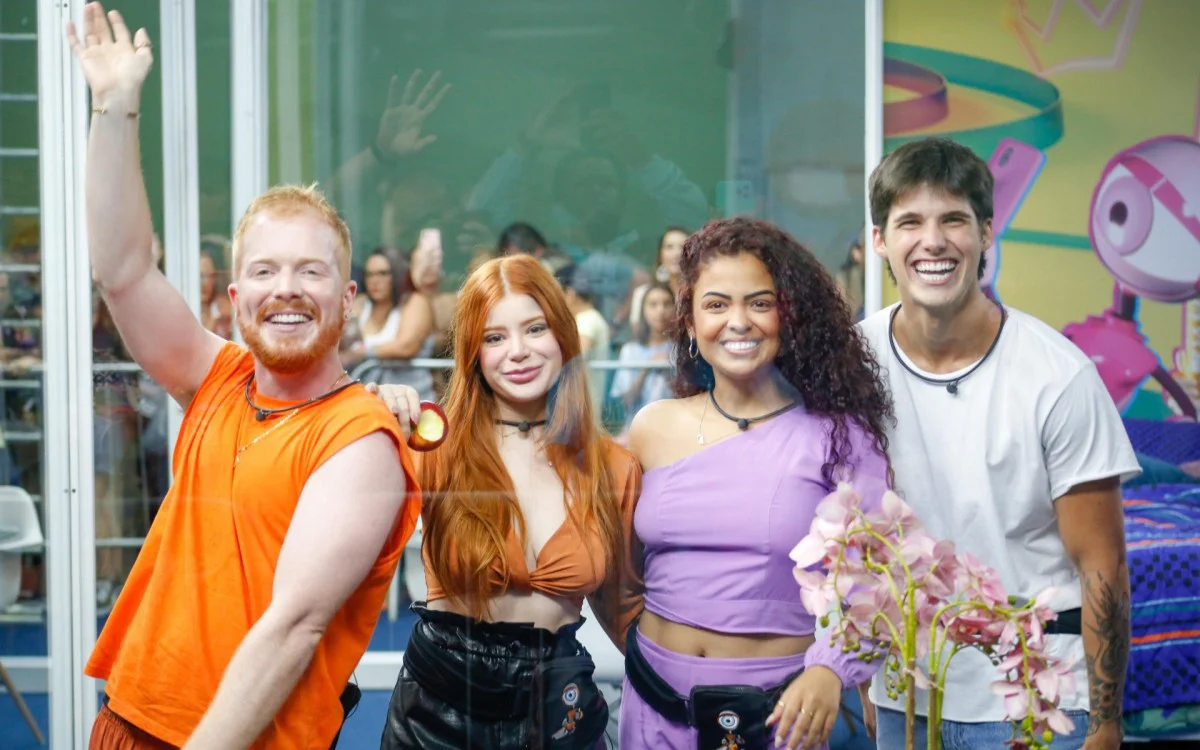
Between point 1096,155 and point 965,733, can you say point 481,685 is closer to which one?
point 965,733

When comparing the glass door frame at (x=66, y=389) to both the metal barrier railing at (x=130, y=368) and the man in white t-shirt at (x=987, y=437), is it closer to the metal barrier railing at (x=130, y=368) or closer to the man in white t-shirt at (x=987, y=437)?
the metal barrier railing at (x=130, y=368)

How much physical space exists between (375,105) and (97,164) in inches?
20.5

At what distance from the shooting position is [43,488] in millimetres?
2230

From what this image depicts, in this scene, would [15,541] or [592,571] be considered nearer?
[592,571]

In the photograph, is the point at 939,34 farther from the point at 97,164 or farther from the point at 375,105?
the point at 97,164

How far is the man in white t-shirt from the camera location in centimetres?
171

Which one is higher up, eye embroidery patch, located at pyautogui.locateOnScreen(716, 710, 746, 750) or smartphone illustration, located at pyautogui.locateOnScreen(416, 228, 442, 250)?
smartphone illustration, located at pyautogui.locateOnScreen(416, 228, 442, 250)

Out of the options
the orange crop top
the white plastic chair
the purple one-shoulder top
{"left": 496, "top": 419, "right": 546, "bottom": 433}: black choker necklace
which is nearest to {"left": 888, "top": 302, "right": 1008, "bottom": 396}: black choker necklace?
the purple one-shoulder top

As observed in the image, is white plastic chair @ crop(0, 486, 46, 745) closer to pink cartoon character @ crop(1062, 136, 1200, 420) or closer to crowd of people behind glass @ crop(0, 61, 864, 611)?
crowd of people behind glass @ crop(0, 61, 864, 611)

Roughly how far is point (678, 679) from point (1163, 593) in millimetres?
787

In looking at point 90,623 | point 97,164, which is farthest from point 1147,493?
point 90,623

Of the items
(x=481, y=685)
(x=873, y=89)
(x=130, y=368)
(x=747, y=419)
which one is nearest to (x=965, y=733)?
(x=747, y=419)

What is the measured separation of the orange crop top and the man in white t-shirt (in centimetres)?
40

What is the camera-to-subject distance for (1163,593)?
1831mm
